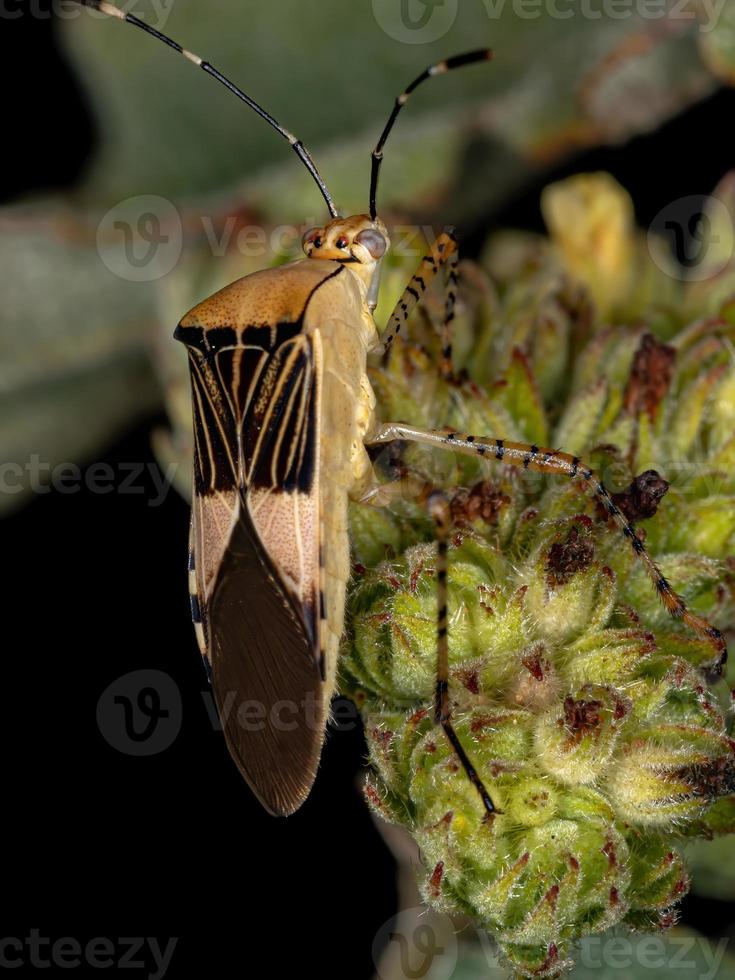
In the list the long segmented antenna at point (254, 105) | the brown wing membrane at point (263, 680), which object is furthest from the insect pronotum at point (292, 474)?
the long segmented antenna at point (254, 105)

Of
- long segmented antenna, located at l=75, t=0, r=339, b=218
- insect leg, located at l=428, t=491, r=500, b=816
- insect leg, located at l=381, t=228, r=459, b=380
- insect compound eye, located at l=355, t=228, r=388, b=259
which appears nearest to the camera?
insect leg, located at l=428, t=491, r=500, b=816

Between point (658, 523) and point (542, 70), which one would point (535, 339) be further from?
point (542, 70)

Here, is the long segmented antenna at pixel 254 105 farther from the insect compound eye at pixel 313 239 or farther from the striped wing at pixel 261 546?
the striped wing at pixel 261 546

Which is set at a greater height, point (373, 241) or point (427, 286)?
point (373, 241)

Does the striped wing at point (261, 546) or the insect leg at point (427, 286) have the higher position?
the insect leg at point (427, 286)

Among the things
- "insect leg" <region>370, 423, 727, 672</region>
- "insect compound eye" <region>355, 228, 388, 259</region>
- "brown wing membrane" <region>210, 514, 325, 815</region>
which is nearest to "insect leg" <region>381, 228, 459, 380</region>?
"insect compound eye" <region>355, 228, 388, 259</region>

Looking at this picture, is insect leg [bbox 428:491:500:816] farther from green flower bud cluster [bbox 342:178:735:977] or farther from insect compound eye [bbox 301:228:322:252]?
insect compound eye [bbox 301:228:322:252]

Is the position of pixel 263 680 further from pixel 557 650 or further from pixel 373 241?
pixel 373 241

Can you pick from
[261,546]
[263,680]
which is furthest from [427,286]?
[263,680]
